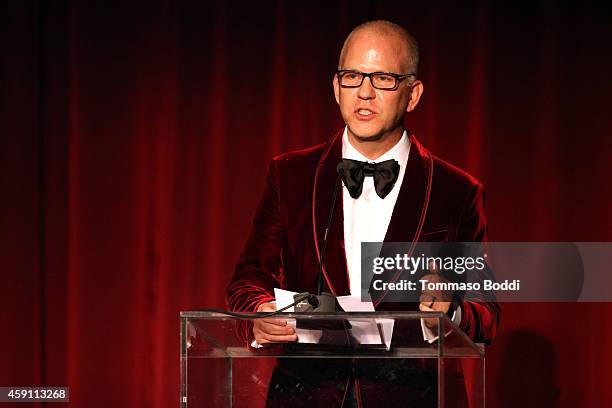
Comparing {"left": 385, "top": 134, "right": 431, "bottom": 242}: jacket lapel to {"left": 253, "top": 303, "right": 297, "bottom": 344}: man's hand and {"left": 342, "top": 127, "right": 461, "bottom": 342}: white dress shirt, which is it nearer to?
{"left": 342, "top": 127, "right": 461, "bottom": 342}: white dress shirt

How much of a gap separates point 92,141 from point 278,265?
4.46 feet

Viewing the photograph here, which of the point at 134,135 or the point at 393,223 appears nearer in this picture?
the point at 393,223

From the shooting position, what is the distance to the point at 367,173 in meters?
3.04

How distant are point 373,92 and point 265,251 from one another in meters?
0.57

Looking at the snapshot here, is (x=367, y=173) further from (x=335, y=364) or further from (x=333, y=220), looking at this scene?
(x=335, y=364)

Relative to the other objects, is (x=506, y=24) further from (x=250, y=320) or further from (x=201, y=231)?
(x=250, y=320)

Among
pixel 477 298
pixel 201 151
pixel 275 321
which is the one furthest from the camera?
pixel 201 151

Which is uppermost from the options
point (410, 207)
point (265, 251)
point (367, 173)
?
point (367, 173)

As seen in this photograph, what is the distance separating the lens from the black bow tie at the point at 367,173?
120 inches

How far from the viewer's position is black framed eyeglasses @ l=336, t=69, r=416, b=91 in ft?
9.99

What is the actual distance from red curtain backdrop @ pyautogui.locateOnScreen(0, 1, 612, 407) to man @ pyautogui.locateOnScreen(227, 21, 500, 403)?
87cm

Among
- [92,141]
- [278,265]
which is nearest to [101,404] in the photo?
[92,141]

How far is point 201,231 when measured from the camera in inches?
160

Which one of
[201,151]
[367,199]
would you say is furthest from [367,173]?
[201,151]
